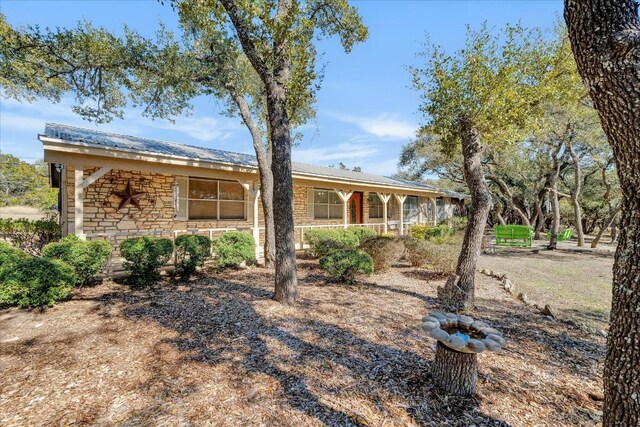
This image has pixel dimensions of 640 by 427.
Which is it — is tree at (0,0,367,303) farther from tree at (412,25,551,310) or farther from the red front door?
the red front door

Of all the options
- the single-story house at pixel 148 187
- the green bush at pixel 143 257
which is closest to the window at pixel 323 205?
the single-story house at pixel 148 187

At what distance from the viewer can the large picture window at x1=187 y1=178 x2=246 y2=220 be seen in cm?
942

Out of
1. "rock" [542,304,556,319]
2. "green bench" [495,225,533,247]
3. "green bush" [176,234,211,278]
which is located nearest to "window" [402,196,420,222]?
"green bench" [495,225,533,247]

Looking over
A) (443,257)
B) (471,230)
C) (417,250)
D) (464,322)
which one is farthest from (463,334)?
(417,250)

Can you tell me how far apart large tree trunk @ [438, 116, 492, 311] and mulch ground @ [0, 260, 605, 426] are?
1.41ft

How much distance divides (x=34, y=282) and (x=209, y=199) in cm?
536

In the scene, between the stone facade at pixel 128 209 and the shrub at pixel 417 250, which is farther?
the shrub at pixel 417 250

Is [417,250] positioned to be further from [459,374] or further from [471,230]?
[459,374]

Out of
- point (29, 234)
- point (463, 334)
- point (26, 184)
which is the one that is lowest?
point (463, 334)

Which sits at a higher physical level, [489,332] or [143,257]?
[143,257]

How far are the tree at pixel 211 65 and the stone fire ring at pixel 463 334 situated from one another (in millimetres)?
2739

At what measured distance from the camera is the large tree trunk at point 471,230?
550cm

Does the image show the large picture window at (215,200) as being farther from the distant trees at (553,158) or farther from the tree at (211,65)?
the distant trees at (553,158)

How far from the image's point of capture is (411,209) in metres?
19.5
